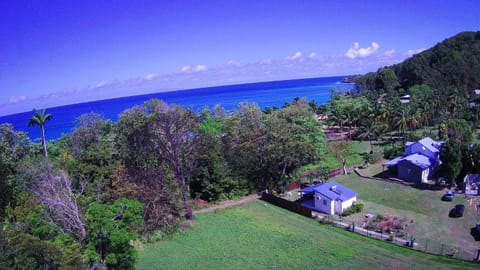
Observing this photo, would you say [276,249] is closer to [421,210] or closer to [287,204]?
[287,204]

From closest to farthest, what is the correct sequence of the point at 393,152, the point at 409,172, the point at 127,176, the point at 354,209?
the point at 354,209 → the point at 127,176 → the point at 409,172 → the point at 393,152

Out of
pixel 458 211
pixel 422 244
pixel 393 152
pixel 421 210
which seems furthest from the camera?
pixel 393 152

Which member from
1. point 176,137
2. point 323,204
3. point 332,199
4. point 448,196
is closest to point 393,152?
point 448,196

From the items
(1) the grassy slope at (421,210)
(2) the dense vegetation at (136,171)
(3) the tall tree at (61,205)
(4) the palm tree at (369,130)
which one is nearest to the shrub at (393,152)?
(2) the dense vegetation at (136,171)

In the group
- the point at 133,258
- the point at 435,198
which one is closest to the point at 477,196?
Result: the point at 435,198

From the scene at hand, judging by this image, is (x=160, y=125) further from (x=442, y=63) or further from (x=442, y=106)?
(x=442, y=63)

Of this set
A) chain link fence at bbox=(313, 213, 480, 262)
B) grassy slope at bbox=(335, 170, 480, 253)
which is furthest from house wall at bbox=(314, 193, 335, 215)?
chain link fence at bbox=(313, 213, 480, 262)

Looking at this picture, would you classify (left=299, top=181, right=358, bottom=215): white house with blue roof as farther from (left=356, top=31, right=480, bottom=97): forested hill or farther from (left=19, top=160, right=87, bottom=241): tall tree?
(left=356, top=31, right=480, bottom=97): forested hill

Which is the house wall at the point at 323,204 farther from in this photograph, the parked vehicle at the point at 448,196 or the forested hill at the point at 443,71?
the forested hill at the point at 443,71
